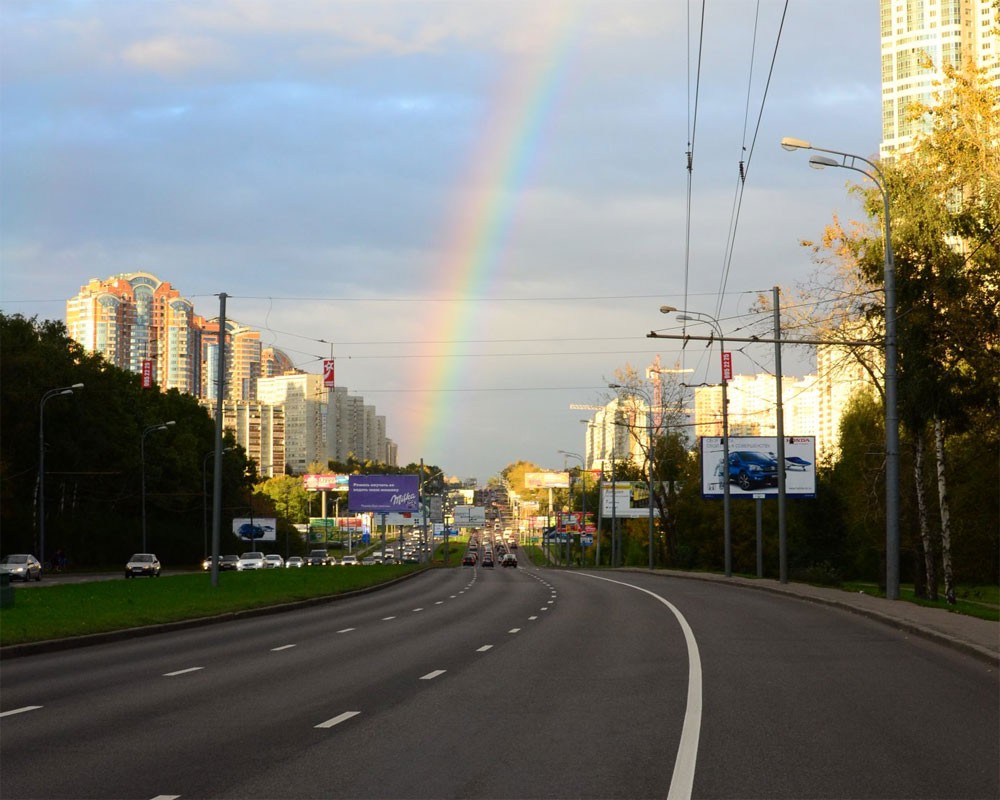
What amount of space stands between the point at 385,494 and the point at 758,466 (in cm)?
3327

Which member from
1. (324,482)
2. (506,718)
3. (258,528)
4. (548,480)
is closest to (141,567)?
(258,528)

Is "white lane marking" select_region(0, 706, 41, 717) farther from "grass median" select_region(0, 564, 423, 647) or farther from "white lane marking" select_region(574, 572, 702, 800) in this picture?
"grass median" select_region(0, 564, 423, 647)

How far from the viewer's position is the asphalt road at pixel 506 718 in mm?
8820

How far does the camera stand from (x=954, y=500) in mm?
54094

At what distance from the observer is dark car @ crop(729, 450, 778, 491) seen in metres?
58.3

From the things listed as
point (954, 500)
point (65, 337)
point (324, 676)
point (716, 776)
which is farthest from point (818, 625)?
point (65, 337)

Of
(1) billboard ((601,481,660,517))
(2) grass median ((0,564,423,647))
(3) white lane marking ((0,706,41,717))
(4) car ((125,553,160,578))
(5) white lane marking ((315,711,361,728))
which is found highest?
(1) billboard ((601,481,660,517))

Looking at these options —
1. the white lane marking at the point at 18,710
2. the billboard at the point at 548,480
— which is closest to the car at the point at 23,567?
the white lane marking at the point at 18,710

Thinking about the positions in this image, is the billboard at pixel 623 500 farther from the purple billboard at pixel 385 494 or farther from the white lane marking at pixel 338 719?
the white lane marking at pixel 338 719

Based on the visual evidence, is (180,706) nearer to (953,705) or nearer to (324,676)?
(324,676)

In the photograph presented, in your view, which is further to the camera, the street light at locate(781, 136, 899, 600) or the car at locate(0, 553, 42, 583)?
the car at locate(0, 553, 42, 583)

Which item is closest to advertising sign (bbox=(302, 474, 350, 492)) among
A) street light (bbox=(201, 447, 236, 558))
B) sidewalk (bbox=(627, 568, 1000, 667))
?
street light (bbox=(201, 447, 236, 558))

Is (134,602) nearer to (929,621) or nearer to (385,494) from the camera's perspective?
(929,621)

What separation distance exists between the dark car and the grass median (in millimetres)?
17037
